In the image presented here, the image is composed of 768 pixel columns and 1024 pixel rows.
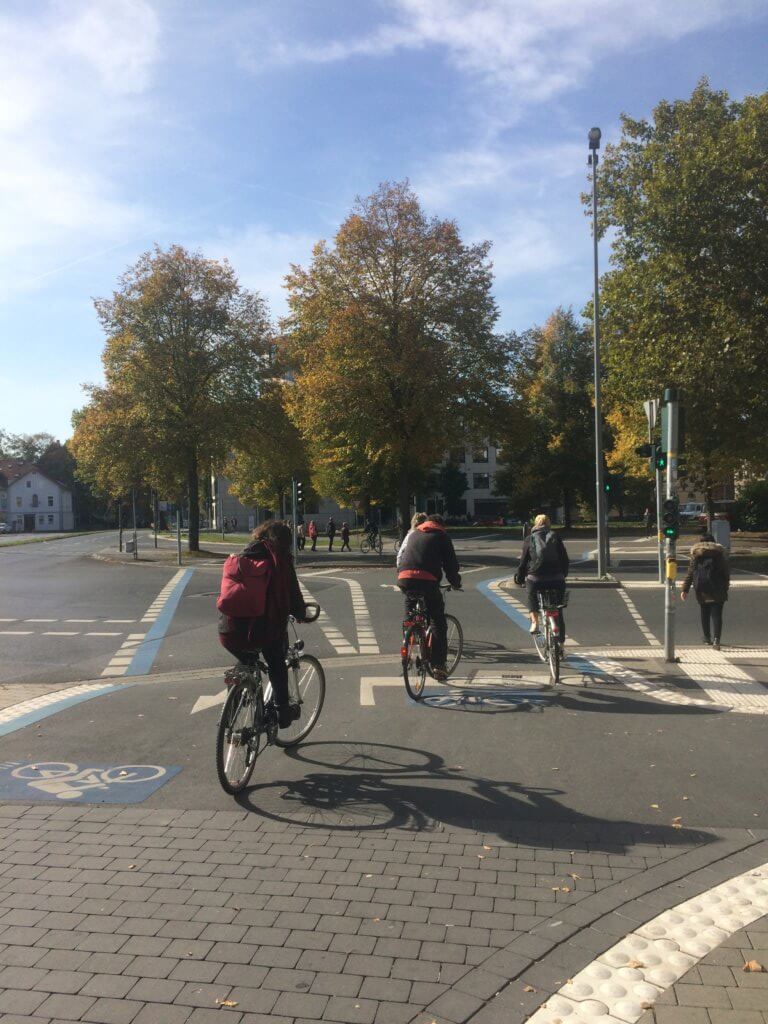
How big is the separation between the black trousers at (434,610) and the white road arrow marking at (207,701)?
2.02 metres

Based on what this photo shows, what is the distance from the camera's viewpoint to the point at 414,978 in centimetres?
338

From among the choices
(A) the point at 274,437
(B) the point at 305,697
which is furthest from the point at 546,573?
(A) the point at 274,437

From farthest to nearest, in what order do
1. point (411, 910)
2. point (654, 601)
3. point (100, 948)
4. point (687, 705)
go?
point (654, 601), point (687, 705), point (411, 910), point (100, 948)

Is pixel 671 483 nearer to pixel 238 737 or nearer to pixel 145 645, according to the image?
pixel 238 737

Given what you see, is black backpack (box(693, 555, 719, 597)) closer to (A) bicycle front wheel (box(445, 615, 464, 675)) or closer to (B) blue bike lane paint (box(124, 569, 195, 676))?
(A) bicycle front wheel (box(445, 615, 464, 675))

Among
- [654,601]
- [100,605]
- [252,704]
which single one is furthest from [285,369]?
[252,704]

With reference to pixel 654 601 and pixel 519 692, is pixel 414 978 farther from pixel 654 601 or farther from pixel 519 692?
pixel 654 601

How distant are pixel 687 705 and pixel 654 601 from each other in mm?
10046

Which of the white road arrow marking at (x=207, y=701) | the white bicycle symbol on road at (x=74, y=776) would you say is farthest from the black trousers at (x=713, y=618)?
the white bicycle symbol on road at (x=74, y=776)

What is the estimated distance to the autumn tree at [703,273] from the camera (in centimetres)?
2397

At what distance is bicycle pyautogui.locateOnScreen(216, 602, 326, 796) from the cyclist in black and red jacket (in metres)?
2.01

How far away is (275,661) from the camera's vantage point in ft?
20.3

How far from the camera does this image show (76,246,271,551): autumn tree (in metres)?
37.0

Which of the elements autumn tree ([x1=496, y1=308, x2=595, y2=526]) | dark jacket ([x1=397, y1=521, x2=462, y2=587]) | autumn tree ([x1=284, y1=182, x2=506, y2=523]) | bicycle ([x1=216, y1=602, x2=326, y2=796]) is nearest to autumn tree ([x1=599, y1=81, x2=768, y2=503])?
autumn tree ([x1=284, y1=182, x2=506, y2=523])
